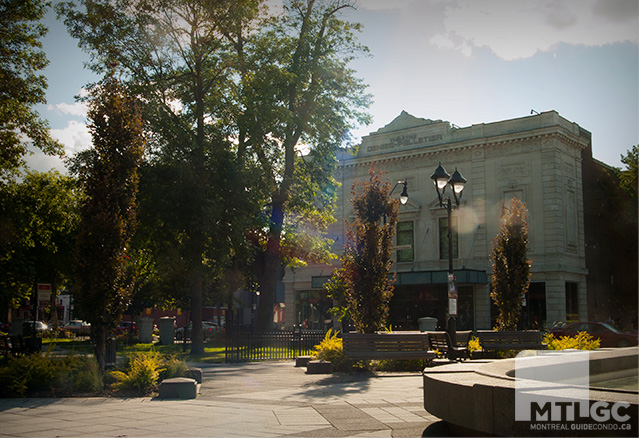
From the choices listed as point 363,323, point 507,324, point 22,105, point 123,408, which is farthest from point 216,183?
point 123,408

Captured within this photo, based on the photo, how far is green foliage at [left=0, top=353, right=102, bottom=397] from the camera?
11.4 metres

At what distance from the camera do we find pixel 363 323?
16.9 meters

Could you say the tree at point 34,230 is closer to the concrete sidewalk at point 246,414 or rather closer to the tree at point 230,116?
the tree at point 230,116

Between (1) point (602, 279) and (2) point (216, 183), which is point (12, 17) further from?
(1) point (602, 279)

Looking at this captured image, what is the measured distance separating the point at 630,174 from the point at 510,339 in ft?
105

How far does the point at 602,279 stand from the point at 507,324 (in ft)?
95.2

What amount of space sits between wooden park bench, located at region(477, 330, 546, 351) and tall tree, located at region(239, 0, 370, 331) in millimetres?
12692

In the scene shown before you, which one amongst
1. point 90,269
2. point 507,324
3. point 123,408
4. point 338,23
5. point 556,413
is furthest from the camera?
point 338,23

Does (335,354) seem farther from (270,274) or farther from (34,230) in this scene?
(34,230)

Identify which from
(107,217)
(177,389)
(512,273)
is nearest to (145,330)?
(512,273)

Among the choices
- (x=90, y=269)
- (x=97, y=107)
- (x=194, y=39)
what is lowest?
(x=90, y=269)

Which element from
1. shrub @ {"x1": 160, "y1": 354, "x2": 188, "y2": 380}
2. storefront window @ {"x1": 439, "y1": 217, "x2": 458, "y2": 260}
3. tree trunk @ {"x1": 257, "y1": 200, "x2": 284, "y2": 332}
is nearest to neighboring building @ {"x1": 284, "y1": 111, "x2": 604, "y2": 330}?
storefront window @ {"x1": 439, "y1": 217, "x2": 458, "y2": 260}

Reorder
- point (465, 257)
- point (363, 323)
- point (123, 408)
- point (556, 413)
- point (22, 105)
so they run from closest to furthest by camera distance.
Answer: point (556, 413) < point (123, 408) < point (363, 323) < point (22, 105) < point (465, 257)

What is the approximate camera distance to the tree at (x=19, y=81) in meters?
24.2
